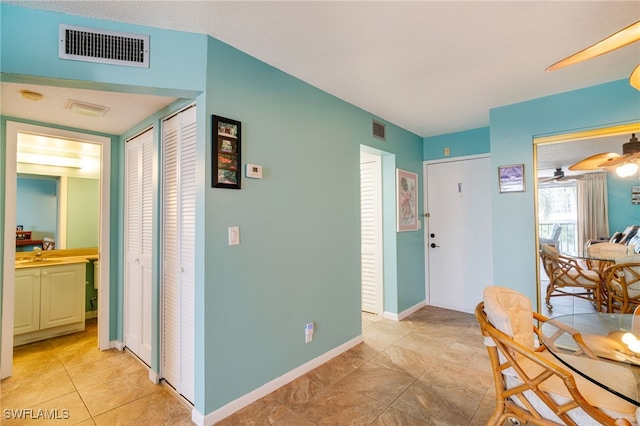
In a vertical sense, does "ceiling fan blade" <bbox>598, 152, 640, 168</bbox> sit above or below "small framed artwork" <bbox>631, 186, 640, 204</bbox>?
above

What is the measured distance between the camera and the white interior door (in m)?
3.73

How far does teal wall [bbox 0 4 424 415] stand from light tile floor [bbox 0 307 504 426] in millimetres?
247

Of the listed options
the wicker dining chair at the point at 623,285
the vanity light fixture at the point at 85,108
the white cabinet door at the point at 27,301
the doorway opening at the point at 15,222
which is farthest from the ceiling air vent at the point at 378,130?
the white cabinet door at the point at 27,301

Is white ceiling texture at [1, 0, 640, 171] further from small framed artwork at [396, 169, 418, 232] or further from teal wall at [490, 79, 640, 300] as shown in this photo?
small framed artwork at [396, 169, 418, 232]

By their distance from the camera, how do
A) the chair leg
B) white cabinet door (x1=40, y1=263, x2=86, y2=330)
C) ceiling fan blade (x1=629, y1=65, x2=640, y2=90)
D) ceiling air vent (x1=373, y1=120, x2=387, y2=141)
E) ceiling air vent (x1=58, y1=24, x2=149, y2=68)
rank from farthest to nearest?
ceiling air vent (x1=373, y1=120, x2=387, y2=141), white cabinet door (x1=40, y1=263, x2=86, y2=330), the chair leg, ceiling air vent (x1=58, y1=24, x2=149, y2=68), ceiling fan blade (x1=629, y1=65, x2=640, y2=90)

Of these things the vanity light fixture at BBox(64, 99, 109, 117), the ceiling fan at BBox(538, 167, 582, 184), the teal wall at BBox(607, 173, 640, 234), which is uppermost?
the vanity light fixture at BBox(64, 99, 109, 117)

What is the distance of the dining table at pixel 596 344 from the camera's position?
1.26 m

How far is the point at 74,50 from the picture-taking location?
1.55 m

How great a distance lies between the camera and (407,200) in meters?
3.83

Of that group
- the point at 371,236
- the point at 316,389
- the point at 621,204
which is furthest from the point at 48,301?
the point at 621,204

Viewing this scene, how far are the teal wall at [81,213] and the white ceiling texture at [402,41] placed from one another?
1789 mm

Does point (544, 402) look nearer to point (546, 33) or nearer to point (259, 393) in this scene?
point (259, 393)

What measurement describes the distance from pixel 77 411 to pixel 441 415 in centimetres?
249

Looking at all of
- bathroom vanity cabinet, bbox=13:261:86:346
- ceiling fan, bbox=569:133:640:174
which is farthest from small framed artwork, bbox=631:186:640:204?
bathroom vanity cabinet, bbox=13:261:86:346
